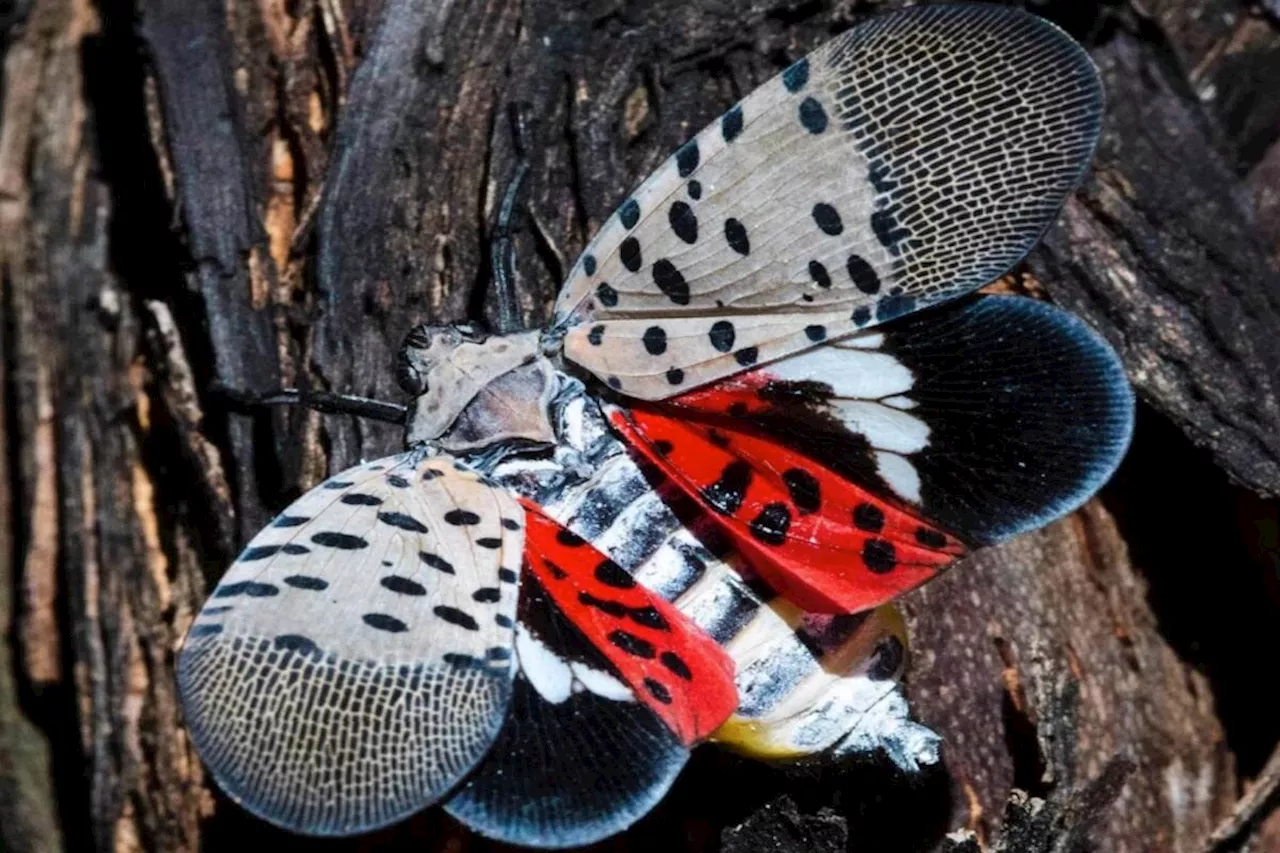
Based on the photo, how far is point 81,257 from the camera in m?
3.00

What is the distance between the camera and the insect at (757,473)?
179 cm

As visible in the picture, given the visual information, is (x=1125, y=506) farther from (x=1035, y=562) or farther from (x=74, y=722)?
(x=74, y=722)

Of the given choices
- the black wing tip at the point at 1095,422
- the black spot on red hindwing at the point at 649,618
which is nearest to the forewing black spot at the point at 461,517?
the black spot on red hindwing at the point at 649,618

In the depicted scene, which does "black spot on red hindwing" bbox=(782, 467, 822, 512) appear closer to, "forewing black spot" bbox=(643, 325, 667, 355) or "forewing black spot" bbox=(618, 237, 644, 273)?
"forewing black spot" bbox=(643, 325, 667, 355)

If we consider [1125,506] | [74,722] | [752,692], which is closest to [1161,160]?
[1125,506]

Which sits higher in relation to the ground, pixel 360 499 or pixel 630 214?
pixel 630 214

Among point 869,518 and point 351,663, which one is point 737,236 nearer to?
point 869,518

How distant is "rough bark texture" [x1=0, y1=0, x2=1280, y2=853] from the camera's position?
2.21m

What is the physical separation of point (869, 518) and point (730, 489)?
0.17 metres

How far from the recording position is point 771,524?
1.92m

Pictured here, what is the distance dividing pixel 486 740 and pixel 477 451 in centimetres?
46

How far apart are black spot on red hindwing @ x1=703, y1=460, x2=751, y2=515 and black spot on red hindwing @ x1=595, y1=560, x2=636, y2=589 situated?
13cm

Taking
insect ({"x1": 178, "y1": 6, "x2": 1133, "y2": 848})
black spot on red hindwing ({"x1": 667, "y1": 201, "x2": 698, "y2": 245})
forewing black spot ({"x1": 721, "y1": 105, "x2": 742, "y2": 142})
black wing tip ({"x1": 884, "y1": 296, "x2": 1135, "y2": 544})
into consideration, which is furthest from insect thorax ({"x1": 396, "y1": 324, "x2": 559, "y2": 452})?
black wing tip ({"x1": 884, "y1": 296, "x2": 1135, "y2": 544})

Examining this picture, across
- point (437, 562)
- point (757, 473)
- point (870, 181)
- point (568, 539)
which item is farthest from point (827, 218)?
point (437, 562)
